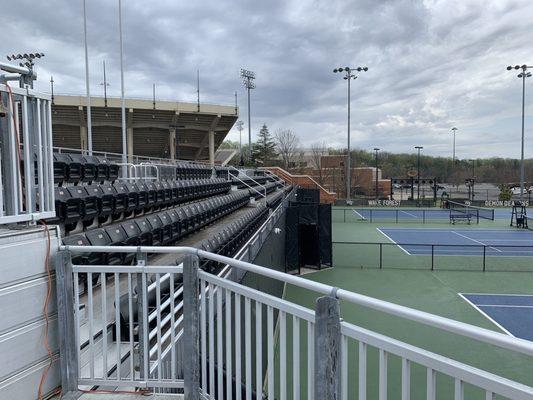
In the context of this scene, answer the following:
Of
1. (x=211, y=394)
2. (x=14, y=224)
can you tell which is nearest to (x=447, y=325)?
(x=211, y=394)

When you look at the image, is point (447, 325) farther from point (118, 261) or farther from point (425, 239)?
point (425, 239)

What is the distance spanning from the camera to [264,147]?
285 feet

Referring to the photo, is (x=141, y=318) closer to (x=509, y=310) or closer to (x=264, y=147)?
(x=509, y=310)

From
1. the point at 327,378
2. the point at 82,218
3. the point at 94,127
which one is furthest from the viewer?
the point at 94,127

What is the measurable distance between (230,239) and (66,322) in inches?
242

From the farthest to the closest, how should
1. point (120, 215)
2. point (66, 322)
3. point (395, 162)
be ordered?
1. point (395, 162)
2. point (120, 215)
3. point (66, 322)

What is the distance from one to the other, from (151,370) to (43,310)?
0.88 meters

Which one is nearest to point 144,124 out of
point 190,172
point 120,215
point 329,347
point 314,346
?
point 190,172

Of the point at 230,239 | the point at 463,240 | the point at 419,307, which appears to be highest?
the point at 230,239

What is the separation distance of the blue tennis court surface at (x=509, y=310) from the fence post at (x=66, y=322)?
9981mm

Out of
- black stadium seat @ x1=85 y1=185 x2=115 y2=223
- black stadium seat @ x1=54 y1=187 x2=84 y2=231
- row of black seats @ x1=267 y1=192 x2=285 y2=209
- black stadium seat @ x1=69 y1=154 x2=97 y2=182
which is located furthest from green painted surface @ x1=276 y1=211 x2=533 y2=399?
black stadium seat @ x1=69 y1=154 x2=97 y2=182

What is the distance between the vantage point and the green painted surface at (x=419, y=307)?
7432 mm

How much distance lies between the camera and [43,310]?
292cm

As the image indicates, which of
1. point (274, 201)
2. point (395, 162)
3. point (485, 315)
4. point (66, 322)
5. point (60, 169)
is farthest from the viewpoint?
point (395, 162)
